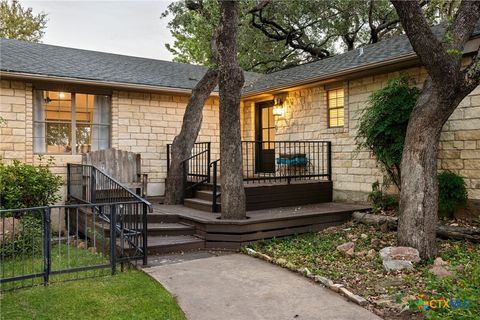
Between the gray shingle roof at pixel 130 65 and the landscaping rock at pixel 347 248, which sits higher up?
the gray shingle roof at pixel 130 65

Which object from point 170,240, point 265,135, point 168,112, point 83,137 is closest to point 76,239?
point 170,240

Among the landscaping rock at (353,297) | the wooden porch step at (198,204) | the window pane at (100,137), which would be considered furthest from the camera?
the window pane at (100,137)

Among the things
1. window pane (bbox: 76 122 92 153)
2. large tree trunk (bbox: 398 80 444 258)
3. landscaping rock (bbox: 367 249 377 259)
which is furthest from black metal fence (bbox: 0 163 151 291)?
large tree trunk (bbox: 398 80 444 258)

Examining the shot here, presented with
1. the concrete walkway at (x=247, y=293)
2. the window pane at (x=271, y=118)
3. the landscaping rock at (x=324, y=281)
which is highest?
the window pane at (x=271, y=118)

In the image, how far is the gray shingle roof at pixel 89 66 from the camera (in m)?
8.71

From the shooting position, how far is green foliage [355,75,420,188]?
279 inches

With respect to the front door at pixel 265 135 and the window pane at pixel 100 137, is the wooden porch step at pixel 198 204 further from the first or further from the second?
the front door at pixel 265 135

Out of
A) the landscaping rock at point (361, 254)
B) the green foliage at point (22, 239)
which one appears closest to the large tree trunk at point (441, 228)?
the landscaping rock at point (361, 254)

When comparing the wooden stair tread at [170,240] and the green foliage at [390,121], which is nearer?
the wooden stair tread at [170,240]

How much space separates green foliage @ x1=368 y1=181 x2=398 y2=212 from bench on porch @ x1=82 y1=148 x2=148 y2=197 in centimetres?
529

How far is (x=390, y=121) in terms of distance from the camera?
23.3 feet

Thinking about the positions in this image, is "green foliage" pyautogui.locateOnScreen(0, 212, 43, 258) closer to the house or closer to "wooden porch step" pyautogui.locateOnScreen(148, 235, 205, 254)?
"wooden porch step" pyautogui.locateOnScreen(148, 235, 205, 254)

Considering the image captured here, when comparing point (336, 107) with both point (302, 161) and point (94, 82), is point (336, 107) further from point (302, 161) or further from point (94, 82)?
point (94, 82)

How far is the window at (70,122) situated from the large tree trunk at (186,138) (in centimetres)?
Result: 199
